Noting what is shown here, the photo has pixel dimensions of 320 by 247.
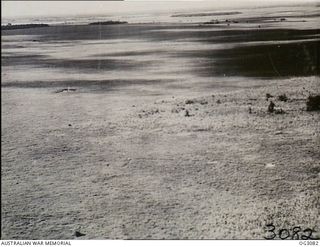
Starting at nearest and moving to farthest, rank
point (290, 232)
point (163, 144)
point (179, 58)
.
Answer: point (290, 232) < point (163, 144) < point (179, 58)

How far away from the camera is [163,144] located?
8.98 m

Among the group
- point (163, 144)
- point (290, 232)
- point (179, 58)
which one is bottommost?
point (290, 232)

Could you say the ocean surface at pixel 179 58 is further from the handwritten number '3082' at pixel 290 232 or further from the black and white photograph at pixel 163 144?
the handwritten number '3082' at pixel 290 232

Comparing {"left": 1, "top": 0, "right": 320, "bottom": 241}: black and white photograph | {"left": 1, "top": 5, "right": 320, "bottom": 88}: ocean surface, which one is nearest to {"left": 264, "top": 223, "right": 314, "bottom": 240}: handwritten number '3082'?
{"left": 1, "top": 0, "right": 320, "bottom": 241}: black and white photograph

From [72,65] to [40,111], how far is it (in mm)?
5719

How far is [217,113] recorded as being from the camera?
1073cm

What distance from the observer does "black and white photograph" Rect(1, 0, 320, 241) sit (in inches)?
253

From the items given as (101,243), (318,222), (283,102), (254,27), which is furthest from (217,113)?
(254,27)

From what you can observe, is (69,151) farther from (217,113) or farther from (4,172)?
(217,113)

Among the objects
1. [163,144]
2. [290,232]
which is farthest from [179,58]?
[290,232]

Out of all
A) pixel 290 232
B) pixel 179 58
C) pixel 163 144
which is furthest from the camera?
pixel 179 58

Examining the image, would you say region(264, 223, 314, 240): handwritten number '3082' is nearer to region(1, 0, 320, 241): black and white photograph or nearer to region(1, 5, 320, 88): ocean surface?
region(1, 0, 320, 241): black and white photograph

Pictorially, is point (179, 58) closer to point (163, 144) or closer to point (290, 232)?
point (163, 144)

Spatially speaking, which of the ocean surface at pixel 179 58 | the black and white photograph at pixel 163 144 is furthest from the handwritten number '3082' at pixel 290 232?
the ocean surface at pixel 179 58
